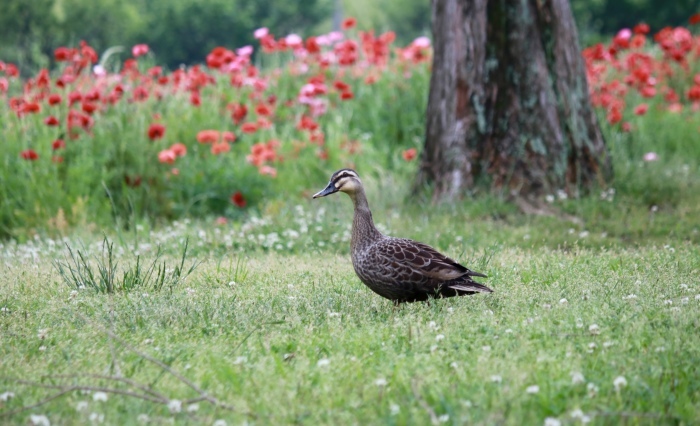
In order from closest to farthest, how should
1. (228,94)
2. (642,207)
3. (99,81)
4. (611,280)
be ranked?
(611,280) → (642,207) → (99,81) → (228,94)

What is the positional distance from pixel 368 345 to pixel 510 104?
5087 mm

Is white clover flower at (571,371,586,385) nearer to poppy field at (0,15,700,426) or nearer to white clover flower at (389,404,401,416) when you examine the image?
poppy field at (0,15,700,426)

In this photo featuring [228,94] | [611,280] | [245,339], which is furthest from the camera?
[228,94]

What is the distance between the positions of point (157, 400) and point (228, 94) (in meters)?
9.67

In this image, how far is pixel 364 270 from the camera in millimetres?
5332

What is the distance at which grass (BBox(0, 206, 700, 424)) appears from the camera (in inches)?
147

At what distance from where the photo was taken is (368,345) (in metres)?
4.56

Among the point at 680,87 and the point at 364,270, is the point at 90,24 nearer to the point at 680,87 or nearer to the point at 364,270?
the point at 680,87

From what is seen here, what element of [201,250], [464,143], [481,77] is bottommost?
[201,250]

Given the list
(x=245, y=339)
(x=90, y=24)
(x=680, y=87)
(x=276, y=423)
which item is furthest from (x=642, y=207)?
(x=90, y=24)

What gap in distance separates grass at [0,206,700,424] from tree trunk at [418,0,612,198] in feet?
7.96

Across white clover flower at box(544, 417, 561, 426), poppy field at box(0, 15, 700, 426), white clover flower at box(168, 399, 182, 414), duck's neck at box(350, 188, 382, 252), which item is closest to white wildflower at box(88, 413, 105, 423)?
poppy field at box(0, 15, 700, 426)

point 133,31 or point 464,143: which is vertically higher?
point 133,31

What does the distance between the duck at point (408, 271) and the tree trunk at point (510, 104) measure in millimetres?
3861
